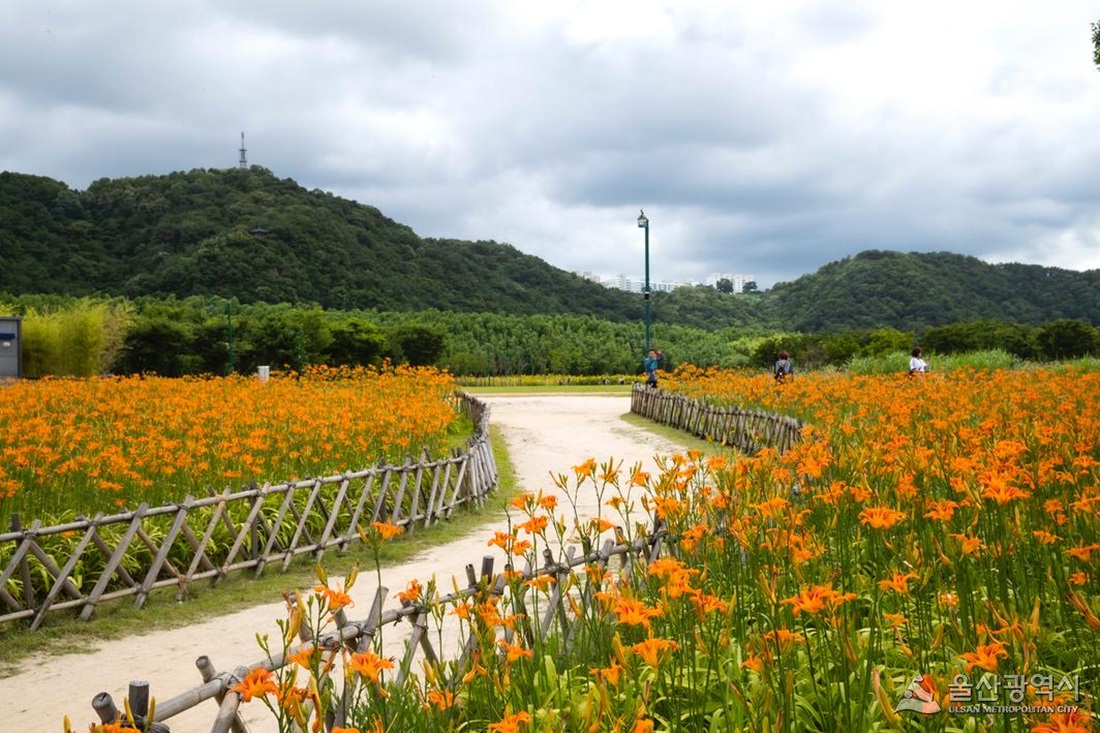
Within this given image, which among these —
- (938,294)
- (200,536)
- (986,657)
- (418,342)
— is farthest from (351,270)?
(986,657)

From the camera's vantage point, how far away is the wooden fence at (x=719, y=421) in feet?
40.3

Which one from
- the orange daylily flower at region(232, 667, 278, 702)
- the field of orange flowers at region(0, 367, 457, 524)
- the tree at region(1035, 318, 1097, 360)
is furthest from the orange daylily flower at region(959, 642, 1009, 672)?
the tree at region(1035, 318, 1097, 360)

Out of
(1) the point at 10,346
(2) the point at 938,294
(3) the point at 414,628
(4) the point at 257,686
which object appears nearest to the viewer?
(4) the point at 257,686

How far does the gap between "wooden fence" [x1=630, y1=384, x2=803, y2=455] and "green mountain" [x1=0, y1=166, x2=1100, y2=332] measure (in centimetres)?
3380

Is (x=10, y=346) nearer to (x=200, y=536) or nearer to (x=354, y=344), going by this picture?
(x=354, y=344)

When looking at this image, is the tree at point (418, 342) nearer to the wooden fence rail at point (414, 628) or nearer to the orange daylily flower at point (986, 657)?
the wooden fence rail at point (414, 628)

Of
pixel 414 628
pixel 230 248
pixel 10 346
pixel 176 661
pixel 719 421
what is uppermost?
pixel 230 248

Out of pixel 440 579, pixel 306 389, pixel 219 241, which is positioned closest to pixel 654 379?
pixel 306 389

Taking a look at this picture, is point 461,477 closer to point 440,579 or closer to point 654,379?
point 440,579

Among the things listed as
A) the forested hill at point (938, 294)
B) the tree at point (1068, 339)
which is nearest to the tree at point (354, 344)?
the tree at point (1068, 339)

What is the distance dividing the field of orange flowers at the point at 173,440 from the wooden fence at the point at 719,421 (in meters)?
4.27

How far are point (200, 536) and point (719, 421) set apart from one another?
10.3m

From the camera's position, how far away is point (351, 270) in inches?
2202

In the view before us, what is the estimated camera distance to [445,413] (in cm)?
1273
